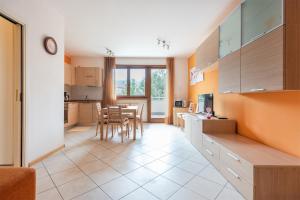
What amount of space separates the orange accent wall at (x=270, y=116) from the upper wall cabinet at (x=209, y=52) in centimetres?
78

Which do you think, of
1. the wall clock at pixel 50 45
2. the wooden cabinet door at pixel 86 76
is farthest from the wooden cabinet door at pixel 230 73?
the wooden cabinet door at pixel 86 76

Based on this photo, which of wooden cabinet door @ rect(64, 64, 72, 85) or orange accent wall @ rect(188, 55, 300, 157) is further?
wooden cabinet door @ rect(64, 64, 72, 85)

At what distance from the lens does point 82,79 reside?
5.61 meters

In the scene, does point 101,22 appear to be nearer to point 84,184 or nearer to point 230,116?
point 84,184

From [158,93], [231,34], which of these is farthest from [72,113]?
[231,34]

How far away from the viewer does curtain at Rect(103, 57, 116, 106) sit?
5.65 m

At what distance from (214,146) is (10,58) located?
3.20m

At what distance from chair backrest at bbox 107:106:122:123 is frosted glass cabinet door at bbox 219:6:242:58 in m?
2.40

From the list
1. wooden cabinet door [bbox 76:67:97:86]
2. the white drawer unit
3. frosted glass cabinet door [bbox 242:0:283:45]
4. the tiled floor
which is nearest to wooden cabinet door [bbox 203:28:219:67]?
frosted glass cabinet door [bbox 242:0:283:45]

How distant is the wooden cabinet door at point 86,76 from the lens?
5.61 m

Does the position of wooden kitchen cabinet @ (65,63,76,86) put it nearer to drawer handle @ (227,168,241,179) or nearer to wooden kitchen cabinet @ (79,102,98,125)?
wooden kitchen cabinet @ (79,102,98,125)

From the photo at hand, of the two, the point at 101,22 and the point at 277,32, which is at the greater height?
the point at 101,22

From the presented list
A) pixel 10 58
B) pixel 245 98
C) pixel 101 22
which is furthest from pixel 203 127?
pixel 10 58

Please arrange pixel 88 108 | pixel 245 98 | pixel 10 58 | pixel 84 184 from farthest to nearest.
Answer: pixel 88 108, pixel 245 98, pixel 10 58, pixel 84 184
